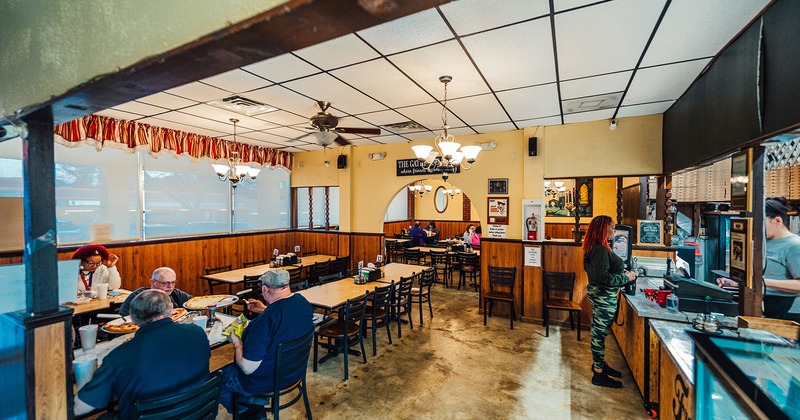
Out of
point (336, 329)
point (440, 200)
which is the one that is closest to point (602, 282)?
point (336, 329)

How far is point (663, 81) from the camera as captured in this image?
3.45m

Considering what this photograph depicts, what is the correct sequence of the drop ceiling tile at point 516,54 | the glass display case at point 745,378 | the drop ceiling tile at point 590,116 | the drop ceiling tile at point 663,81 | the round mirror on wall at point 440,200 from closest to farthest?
the glass display case at point 745,378
the drop ceiling tile at point 516,54
the drop ceiling tile at point 663,81
the drop ceiling tile at point 590,116
the round mirror on wall at point 440,200

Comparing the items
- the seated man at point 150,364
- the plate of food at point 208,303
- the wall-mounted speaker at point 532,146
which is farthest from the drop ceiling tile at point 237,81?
the wall-mounted speaker at point 532,146

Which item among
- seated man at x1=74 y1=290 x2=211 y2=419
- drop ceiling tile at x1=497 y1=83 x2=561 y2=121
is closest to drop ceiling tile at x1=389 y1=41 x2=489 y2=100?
drop ceiling tile at x1=497 y1=83 x2=561 y2=121

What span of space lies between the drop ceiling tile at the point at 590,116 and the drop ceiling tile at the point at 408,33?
9.98 ft

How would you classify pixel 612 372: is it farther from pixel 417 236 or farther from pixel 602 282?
pixel 417 236

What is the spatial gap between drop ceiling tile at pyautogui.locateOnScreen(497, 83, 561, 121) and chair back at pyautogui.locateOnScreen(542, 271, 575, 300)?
8.04 feet

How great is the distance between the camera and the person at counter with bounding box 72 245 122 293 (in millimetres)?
3933

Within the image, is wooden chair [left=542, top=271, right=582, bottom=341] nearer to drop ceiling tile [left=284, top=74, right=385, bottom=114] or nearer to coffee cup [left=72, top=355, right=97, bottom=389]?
drop ceiling tile [left=284, top=74, right=385, bottom=114]

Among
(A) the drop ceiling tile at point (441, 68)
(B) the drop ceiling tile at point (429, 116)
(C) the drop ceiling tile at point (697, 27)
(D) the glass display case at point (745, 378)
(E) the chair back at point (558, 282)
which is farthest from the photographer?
(E) the chair back at point (558, 282)

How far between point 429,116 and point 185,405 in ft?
14.0

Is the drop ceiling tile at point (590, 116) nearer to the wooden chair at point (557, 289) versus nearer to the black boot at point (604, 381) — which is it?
the wooden chair at point (557, 289)

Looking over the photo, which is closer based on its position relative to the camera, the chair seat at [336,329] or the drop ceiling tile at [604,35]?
the drop ceiling tile at [604,35]

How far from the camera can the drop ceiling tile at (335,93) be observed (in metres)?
3.53
